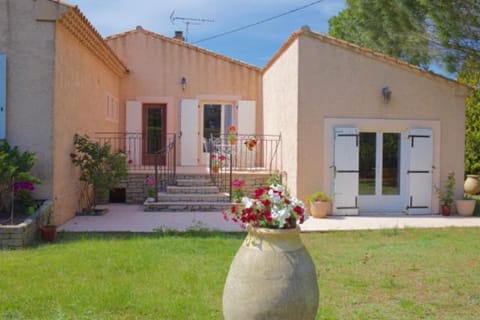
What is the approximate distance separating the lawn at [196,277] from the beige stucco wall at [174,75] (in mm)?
7682

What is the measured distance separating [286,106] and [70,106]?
201 inches

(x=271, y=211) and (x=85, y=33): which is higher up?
(x=85, y=33)

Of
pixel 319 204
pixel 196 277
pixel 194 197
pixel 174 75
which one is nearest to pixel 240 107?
pixel 174 75

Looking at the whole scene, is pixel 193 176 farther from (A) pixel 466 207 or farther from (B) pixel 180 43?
(A) pixel 466 207

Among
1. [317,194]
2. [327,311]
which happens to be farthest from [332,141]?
[327,311]

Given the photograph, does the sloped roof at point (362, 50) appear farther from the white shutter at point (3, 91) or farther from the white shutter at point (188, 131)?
the white shutter at point (3, 91)

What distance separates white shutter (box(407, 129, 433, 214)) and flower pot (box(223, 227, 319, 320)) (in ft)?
27.6

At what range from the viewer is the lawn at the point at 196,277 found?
4.43 meters

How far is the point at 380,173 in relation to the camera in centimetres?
1101

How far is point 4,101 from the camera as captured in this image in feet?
26.8

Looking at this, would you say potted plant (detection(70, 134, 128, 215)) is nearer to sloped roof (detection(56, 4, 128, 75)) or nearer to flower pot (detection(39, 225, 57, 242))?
sloped roof (detection(56, 4, 128, 75))

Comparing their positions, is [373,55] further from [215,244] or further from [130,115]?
[130,115]

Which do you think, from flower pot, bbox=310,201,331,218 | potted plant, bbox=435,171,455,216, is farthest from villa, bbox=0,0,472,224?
flower pot, bbox=310,201,331,218

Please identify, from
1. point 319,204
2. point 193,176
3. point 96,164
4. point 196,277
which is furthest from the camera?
point 193,176
